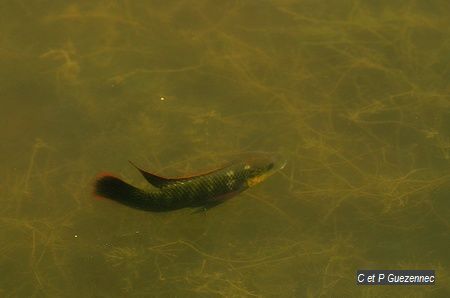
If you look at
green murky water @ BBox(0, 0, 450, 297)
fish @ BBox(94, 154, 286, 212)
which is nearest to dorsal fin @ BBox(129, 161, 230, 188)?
fish @ BBox(94, 154, 286, 212)

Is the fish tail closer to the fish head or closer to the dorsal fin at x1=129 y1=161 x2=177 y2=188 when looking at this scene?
the dorsal fin at x1=129 y1=161 x2=177 y2=188

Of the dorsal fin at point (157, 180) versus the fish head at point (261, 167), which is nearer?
the dorsal fin at point (157, 180)

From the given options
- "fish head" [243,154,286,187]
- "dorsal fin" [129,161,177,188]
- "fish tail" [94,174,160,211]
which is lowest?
"fish tail" [94,174,160,211]

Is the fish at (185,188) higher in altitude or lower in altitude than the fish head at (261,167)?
lower

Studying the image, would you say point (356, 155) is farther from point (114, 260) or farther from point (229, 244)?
point (114, 260)

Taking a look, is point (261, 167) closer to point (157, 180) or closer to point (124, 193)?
point (157, 180)

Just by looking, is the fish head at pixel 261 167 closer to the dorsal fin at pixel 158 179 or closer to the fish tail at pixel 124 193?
the dorsal fin at pixel 158 179

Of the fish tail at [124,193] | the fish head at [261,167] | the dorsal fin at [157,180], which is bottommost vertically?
the fish tail at [124,193]

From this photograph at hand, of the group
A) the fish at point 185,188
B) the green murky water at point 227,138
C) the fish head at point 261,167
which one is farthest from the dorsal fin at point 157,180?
the fish head at point 261,167

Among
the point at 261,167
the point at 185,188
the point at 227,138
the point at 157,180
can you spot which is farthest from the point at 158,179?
the point at 261,167
